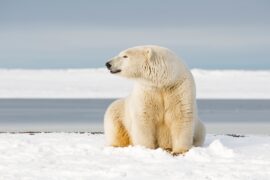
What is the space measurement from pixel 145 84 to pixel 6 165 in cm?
186

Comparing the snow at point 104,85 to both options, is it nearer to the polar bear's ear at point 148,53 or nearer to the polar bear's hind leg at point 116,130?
the polar bear's hind leg at point 116,130

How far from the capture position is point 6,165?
6.82m

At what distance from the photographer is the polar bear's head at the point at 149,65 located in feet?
25.1

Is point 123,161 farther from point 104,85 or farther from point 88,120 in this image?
point 104,85

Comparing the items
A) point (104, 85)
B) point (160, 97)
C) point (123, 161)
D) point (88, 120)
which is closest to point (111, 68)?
point (160, 97)

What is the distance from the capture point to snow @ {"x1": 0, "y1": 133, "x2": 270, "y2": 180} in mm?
6195

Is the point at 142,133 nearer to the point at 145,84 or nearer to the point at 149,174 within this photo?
the point at 145,84

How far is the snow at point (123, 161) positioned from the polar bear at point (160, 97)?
0.24 meters


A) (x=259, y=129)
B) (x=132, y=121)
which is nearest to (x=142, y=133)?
(x=132, y=121)

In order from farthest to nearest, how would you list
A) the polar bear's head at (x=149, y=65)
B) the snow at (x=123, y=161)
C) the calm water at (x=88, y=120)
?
Result: the calm water at (x=88, y=120), the polar bear's head at (x=149, y=65), the snow at (x=123, y=161)

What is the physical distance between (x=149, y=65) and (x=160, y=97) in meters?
0.38

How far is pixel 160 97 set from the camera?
772 centimetres

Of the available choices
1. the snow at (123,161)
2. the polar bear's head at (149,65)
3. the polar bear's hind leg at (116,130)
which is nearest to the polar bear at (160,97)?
the polar bear's head at (149,65)

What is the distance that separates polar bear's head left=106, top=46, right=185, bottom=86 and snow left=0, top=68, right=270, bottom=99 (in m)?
28.6
